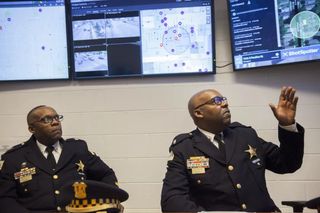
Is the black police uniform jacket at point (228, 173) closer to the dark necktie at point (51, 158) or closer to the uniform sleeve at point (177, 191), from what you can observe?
the uniform sleeve at point (177, 191)

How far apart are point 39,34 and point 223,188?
194 centimetres

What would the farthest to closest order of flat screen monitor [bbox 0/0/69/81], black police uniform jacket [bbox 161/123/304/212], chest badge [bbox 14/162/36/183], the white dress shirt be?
1. flat screen monitor [bbox 0/0/69/81]
2. the white dress shirt
3. chest badge [bbox 14/162/36/183]
4. black police uniform jacket [bbox 161/123/304/212]

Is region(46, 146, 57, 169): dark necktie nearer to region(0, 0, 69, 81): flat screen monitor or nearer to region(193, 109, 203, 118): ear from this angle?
region(0, 0, 69, 81): flat screen monitor

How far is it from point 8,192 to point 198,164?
44.8 inches

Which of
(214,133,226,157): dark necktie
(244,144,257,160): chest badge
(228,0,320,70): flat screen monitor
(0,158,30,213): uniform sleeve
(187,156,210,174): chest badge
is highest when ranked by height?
(228,0,320,70): flat screen monitor

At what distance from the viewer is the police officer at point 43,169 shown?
2363 millimetres

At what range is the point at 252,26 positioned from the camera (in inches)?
110

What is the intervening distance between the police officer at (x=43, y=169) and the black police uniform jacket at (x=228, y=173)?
0.62 metres

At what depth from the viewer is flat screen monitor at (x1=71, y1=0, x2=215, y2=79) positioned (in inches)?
115

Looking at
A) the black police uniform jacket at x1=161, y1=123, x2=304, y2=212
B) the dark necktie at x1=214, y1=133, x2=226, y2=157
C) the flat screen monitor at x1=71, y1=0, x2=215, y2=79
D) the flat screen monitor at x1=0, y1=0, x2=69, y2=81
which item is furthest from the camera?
the flat screen monitor at x1=0, y1=0, x2=69, y2=81

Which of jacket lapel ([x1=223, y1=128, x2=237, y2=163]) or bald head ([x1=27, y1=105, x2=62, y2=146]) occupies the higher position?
bald head ([x1=27, y1=105, x2=62, y2=146])

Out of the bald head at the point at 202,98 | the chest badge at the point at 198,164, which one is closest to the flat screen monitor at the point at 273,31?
the bald head at the point at 202,98

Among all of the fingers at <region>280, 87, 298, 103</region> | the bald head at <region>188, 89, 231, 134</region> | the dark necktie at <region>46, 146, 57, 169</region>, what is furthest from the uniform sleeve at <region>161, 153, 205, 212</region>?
the dark necktie at <region>46, 146, 57, 169</region>

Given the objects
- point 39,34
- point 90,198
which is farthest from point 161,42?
point 90,198
